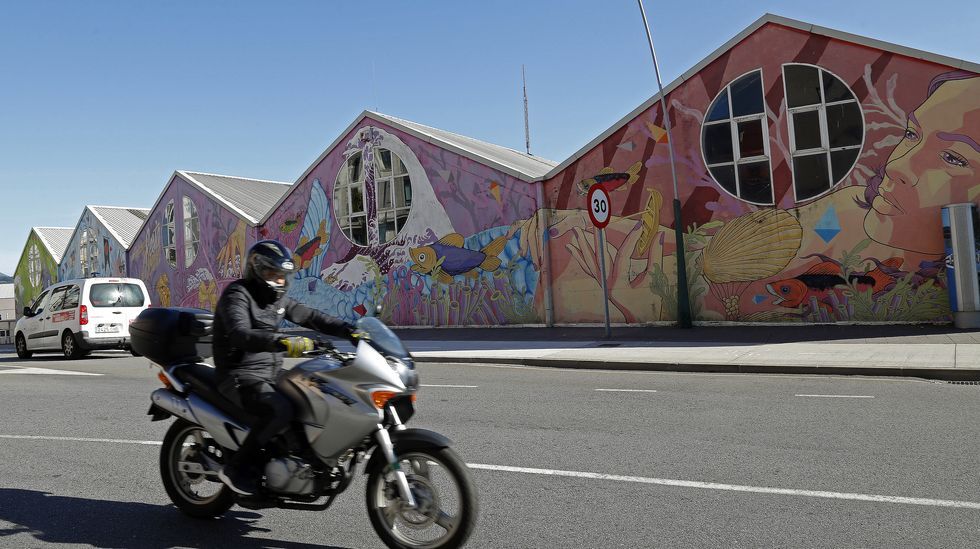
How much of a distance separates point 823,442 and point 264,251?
4.46 m

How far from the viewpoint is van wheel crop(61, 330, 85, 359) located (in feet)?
56.3

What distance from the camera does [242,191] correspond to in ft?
105

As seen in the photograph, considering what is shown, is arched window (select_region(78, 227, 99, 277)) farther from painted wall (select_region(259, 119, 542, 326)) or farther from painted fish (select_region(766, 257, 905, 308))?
painted fish (select_region(766, 257, 905, 308))

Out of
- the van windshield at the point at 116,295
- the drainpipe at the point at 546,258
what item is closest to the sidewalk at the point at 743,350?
the drainpipe at the point at 546,258

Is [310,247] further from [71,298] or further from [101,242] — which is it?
[101,242]

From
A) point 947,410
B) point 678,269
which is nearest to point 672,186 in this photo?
point 678,269

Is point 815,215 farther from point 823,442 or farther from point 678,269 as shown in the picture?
point 823,442

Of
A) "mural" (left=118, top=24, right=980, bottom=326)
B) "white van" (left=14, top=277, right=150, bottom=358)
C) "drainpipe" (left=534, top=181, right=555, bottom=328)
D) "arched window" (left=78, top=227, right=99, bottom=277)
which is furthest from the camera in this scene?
"arched window" (left=78, top=227, right=99, bottom=277)

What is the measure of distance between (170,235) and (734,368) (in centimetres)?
2636

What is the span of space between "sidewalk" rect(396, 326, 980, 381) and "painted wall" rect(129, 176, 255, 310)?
1296 centimetres

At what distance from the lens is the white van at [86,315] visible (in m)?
17.1

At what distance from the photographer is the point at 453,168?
70.0ft

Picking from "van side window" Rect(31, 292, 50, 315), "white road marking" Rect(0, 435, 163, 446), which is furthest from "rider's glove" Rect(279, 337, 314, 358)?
"van side window" Rect(31, 292, 50, 315)

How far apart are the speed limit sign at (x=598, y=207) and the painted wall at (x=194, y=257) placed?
15264 millimetres
